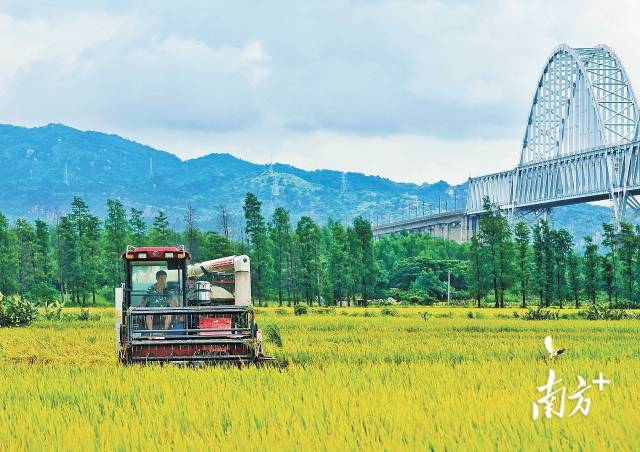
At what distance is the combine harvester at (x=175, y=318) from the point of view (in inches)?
784

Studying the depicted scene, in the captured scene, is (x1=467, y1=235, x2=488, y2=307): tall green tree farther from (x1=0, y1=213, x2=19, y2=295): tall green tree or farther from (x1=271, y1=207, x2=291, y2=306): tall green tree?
(x1=0, y1=213, x2=19, y2=295): tall green tree

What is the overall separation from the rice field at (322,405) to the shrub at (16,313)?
68.9ft

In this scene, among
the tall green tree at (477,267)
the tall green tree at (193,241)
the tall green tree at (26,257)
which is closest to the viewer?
the tall green tree at (477,267)

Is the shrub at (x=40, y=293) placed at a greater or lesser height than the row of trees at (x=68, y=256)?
lesser

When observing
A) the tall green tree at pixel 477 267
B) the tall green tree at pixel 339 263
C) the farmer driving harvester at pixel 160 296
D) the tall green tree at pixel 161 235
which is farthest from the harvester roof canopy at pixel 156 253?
the tall green tree at pixel 161 235

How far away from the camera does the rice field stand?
33.4 feet

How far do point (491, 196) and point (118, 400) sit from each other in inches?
5849

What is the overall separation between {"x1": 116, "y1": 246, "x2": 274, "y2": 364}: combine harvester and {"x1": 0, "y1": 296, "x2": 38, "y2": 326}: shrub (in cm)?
2200

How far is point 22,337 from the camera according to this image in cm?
3300

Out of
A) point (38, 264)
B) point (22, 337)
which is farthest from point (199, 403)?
point (38, 264)

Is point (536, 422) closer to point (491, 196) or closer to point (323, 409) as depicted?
point (323, 409)

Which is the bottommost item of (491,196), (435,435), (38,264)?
(435,435)

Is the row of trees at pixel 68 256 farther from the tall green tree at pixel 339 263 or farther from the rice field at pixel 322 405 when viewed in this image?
the rice field at pixel 322 405

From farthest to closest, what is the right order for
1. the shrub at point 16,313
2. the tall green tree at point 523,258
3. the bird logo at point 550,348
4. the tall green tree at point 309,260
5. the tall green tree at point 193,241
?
1. the tall green tree at point 193,241
2. the tall green tree at point 309,260
3. the tall green tree at point 523,258
4. the shrub at point 16,313
5. the bird logo at point 550,348
